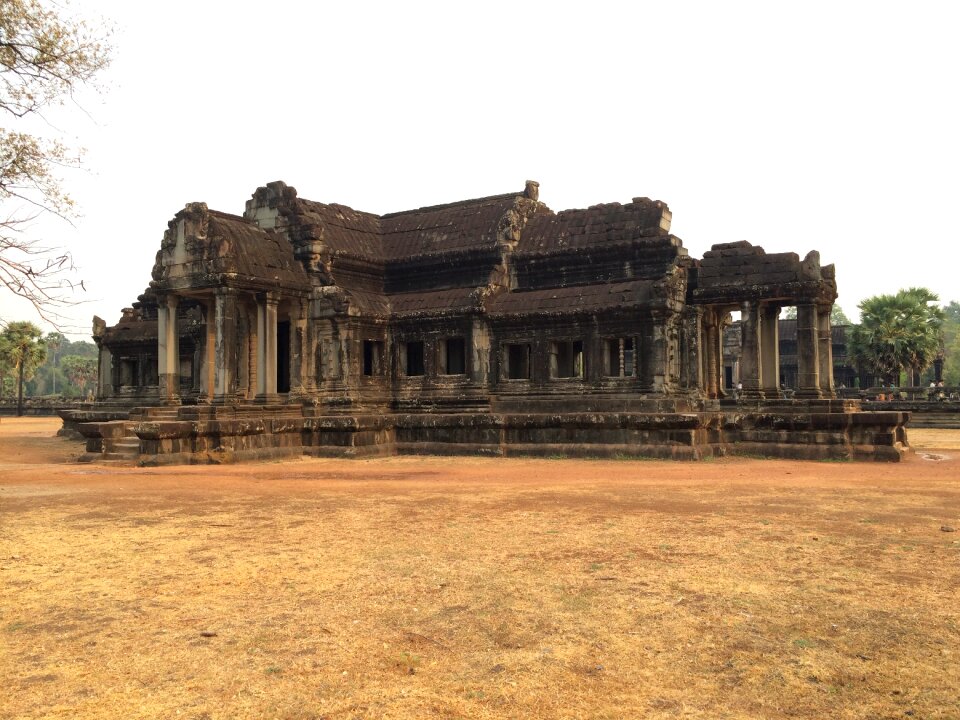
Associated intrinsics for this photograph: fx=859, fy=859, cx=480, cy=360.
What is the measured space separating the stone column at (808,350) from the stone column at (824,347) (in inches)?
19.3

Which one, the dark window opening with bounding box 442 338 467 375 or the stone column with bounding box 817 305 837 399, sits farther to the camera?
the dark window opening with bounding box 442 338 467 375

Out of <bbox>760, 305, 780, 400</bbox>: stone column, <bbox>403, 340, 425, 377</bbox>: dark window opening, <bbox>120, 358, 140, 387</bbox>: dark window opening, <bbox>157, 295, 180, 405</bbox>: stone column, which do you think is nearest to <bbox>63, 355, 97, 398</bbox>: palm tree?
<bbox>120, 358, 140, 387</bbox>: dark window opening

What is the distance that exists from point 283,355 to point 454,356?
5316 millimetres

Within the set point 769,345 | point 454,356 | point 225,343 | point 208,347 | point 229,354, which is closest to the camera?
point 225,343

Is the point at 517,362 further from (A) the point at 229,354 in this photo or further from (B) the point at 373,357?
(A) the point at 229,354

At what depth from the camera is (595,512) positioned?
11.0 metres

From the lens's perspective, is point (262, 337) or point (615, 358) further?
point (262, 337)

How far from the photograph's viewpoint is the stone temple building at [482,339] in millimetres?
21438

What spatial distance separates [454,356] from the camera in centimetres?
2580

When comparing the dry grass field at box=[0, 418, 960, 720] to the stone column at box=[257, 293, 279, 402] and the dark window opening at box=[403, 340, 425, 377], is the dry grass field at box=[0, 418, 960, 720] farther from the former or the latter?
the dark window opening at box=[403, 340, 425, 377]

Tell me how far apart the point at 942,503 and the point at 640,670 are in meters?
8.48

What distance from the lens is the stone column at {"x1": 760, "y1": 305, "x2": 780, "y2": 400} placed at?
2284cm

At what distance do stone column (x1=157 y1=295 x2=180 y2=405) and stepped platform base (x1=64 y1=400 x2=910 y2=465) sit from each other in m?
1.29

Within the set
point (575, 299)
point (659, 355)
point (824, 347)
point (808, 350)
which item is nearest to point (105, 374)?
point (575, 299)
